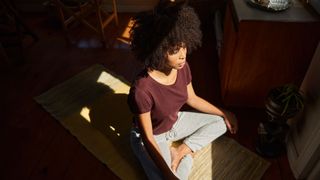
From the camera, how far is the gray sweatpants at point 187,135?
1313mm

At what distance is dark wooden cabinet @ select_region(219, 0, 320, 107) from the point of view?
135cm

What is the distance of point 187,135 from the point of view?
1.48 meters

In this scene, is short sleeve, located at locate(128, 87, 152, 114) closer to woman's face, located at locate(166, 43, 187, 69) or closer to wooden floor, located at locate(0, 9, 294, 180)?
woman's face, located at locate(166, 43, 187, 69)

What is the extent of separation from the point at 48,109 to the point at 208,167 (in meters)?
1.07

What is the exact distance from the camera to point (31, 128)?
168 cm

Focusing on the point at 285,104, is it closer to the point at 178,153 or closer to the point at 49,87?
the point at 178,153

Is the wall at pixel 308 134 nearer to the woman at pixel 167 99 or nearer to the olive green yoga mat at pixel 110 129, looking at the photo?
the olive green yoga mat at pixel 110 129

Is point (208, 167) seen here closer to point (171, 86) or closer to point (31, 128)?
point (171, 86)

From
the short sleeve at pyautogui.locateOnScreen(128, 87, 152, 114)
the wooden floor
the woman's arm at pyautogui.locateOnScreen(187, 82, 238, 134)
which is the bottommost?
the wooden floor

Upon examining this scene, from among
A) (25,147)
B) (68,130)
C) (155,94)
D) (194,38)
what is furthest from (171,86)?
(25,147)

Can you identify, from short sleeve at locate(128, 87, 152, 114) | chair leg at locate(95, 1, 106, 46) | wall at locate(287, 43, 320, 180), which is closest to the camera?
short sleeve at locate(128, 87, 152, 114)

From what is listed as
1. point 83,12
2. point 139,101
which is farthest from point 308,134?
point 83,12

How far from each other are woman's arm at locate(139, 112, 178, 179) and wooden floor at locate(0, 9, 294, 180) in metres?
0.32

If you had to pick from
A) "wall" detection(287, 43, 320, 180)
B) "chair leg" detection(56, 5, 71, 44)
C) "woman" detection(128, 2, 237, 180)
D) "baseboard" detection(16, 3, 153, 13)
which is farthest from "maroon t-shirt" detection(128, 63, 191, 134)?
"baseboard" detection(16, 3, 153, 13)
